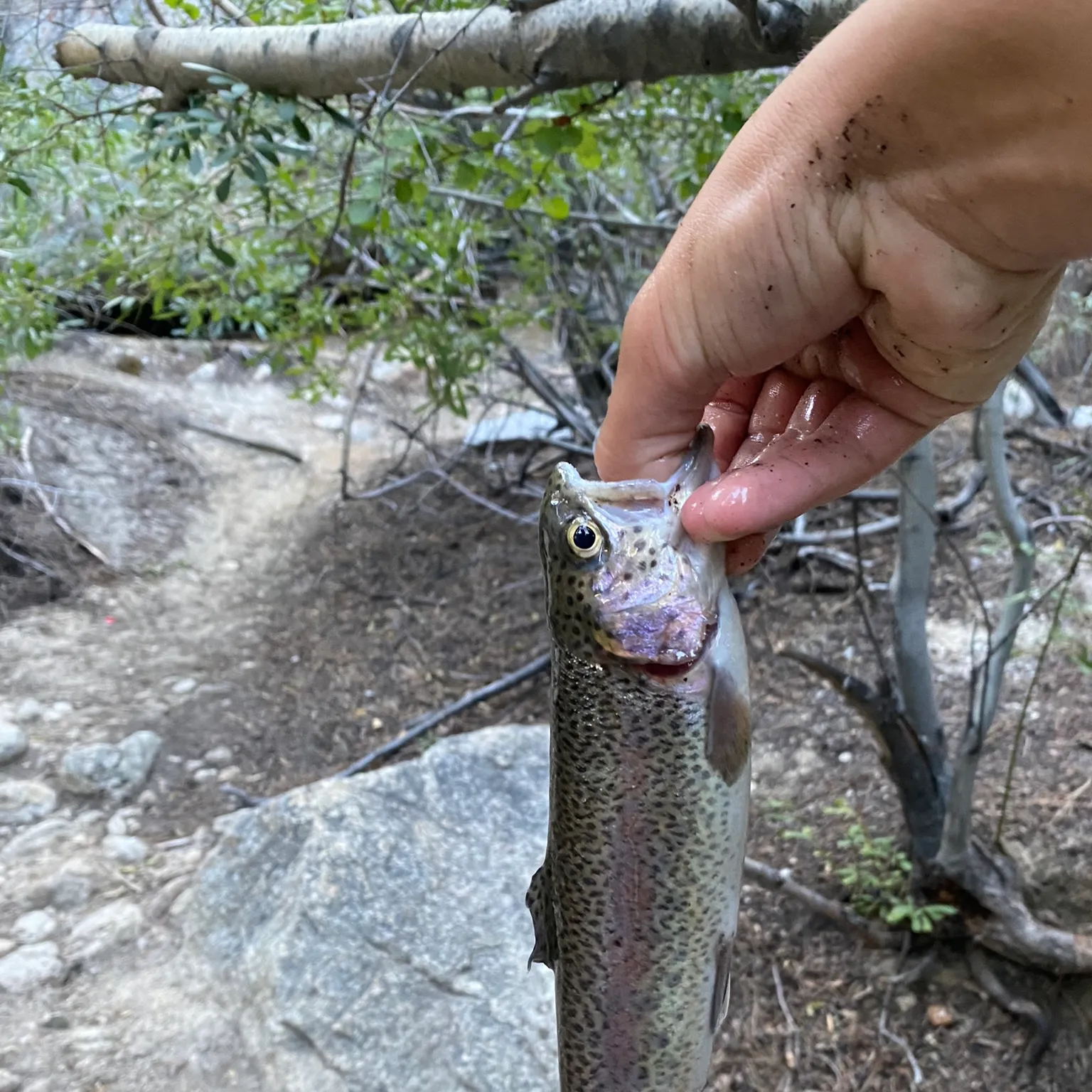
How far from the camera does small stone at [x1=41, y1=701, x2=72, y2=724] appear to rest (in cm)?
500

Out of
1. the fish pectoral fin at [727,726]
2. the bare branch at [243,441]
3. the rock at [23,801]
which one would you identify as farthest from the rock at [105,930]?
the bare branch at [243,441]

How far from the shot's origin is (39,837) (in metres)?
4.14

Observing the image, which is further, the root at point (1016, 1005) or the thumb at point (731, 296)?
the root at point (1016, 1005)

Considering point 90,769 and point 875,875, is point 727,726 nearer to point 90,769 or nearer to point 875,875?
point 875,875

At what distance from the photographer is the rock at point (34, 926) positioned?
11.7 feet

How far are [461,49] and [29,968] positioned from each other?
11.7 feet

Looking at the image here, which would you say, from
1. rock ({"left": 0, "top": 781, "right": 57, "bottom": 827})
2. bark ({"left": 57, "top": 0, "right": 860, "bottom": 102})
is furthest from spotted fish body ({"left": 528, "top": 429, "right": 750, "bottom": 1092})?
rock ({"left": 0, "top": 781, "right": 57, "bottom": 827})

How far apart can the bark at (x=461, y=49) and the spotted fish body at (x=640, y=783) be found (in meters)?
0.90

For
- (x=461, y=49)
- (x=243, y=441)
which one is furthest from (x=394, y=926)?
(x=243, y=441)

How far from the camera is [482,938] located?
3234mm

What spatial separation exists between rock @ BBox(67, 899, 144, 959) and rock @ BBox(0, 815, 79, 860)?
0.57 m

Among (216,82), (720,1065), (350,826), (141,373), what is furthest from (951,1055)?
(141,373)

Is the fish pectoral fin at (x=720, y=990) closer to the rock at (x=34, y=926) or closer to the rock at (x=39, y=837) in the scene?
the rock at (x=34, y=926)

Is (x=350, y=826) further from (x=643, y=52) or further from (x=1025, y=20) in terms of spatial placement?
A: (x=1025, y=20)
